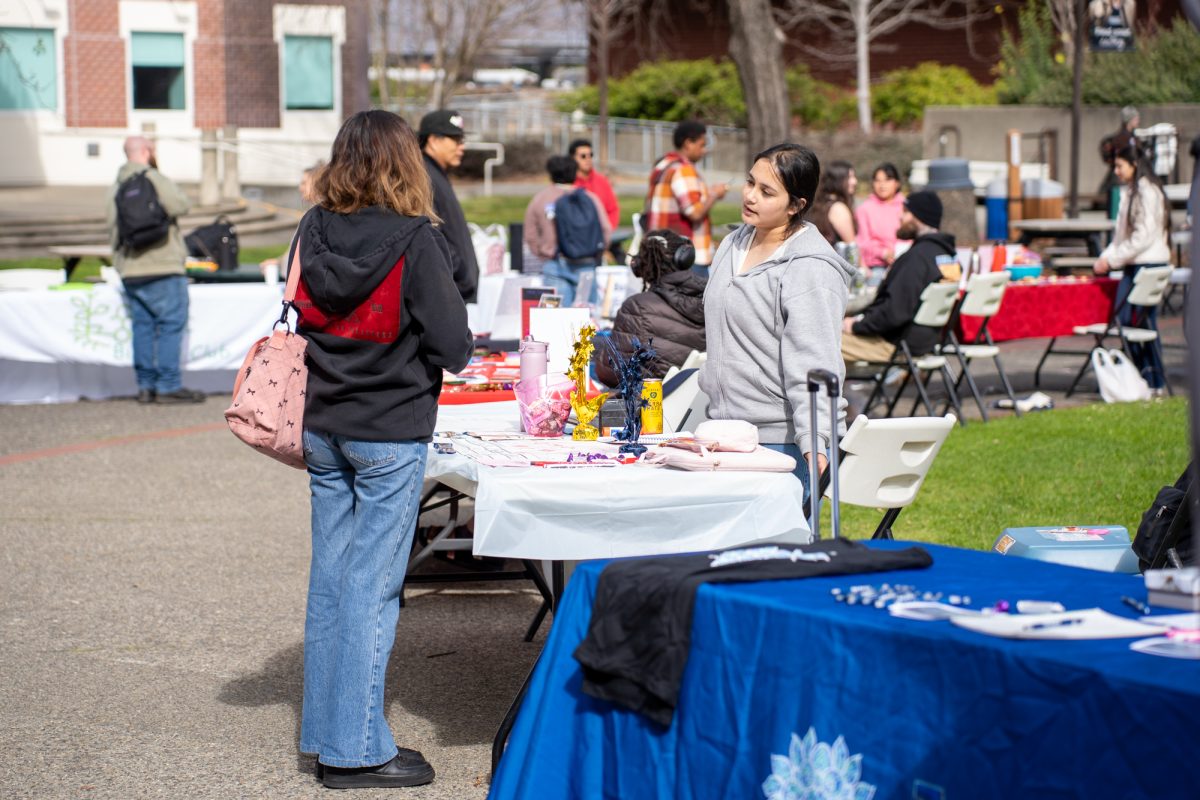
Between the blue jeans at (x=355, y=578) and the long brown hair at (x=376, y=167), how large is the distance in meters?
0.67

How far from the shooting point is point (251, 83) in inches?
1391

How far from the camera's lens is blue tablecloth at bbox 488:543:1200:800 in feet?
8.49

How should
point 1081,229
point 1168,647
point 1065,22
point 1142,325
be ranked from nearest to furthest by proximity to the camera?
point 1168,647, point 1142,325, point 1081,229, point 1065,22

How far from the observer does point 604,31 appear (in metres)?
35.3

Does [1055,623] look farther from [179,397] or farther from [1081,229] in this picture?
[1081,229]

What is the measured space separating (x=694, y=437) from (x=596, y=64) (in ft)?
141

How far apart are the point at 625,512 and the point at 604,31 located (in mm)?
32120

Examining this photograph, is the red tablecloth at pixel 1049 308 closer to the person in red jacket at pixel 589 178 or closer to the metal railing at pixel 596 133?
the person in red jacket at pixel 589 178

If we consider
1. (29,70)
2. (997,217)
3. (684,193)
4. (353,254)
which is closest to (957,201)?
(997,217)

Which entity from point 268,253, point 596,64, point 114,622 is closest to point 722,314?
point 114,622

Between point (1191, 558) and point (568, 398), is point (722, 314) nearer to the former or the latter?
point (568, 398)

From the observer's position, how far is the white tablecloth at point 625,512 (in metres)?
4.31

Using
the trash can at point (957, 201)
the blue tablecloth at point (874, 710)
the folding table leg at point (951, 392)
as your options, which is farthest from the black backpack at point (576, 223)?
the trash can at point (957, 201)

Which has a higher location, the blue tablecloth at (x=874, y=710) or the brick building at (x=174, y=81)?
the brick building at (x=174, y=81)
